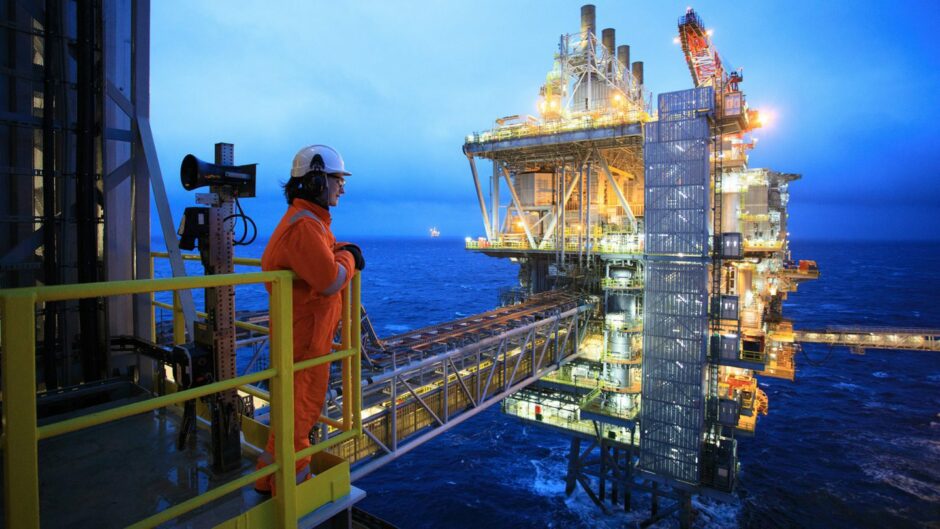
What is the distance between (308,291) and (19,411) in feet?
7.14

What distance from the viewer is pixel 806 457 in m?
26.2

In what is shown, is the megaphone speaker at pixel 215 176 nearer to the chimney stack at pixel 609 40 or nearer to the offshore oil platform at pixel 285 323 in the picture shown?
the offshore oil platform at pixel 285 323

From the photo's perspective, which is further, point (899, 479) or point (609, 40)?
point (609, 40)

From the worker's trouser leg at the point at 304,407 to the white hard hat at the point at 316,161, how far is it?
1.94 m

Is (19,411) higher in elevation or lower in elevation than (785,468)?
higher

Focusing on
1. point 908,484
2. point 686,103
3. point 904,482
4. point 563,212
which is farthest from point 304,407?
point 904,482

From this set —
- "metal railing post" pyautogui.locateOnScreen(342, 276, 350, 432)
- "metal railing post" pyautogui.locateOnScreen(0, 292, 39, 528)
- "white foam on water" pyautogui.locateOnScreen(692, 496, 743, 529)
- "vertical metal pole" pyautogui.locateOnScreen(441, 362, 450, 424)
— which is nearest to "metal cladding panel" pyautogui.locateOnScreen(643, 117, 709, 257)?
"vertical metal pole" pyautogui.locateOnScreen(441, 362, 450, 424)

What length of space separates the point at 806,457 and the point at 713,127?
67.7 feet

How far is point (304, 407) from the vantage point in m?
4.39

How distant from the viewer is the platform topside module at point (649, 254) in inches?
637

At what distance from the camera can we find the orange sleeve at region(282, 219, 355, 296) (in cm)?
405

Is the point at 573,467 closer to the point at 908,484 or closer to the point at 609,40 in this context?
→ the point at 908,484

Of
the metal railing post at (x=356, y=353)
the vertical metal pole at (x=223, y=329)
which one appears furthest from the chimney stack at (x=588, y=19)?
the vertical metal pole at (x=223, y=329)

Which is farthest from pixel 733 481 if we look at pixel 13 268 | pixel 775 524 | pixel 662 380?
pixel 13 268
